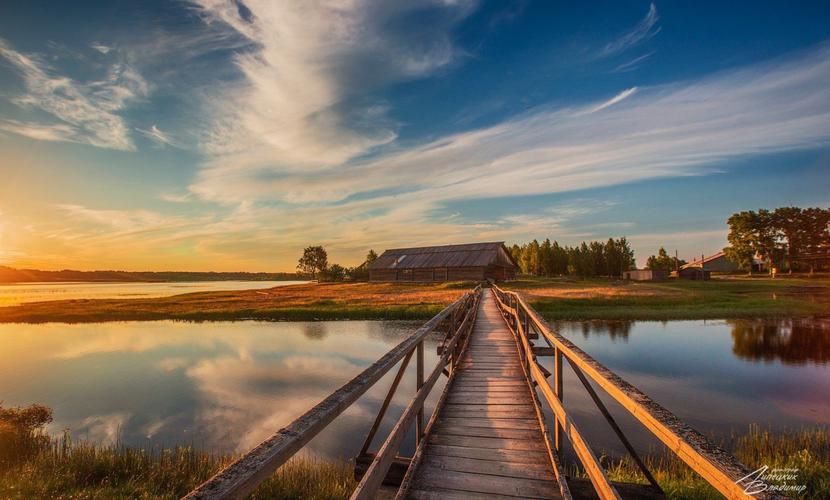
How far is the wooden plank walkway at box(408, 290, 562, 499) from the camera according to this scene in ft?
12.1

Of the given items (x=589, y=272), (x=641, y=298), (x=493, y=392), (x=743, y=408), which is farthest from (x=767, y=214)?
(x=493, y=392)

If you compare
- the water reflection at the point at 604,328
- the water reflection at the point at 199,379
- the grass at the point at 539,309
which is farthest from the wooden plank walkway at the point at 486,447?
the grass at the point at 539,309

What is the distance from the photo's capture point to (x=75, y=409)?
40.3ft

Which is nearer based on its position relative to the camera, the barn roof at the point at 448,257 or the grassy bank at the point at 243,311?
the grassy bank at the point at 243,311

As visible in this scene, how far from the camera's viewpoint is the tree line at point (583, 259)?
7800 cm

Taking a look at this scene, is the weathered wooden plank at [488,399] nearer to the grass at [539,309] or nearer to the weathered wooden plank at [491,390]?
the weathered wooden plank at [491,390]

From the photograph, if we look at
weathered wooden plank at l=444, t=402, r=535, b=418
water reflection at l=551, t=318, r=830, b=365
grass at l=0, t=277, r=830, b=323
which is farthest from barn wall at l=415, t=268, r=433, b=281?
weathered wooden plank at l=444, t=402, r=535, b=418

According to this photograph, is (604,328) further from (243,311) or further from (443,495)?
(243,311)

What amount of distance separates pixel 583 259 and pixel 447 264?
3723cm

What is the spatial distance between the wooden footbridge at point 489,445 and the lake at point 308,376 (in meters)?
4.66

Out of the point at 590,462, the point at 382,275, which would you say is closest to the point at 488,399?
the point at 590,462

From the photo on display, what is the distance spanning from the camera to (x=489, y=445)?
4629 mm

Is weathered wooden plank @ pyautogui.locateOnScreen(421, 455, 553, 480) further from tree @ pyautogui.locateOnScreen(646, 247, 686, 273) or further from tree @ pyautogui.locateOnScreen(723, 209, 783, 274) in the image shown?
tree @ pyautogui.locateOnScreen(646, 247, 686, 273)

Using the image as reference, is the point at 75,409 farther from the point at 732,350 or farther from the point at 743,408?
the point at 732,350
